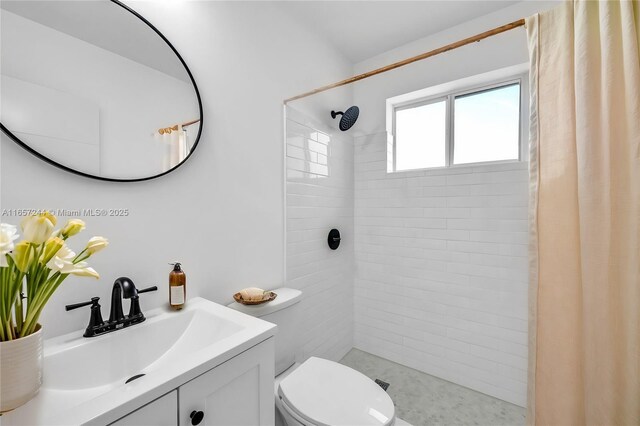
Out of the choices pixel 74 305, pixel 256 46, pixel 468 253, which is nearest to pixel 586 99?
pixel 468 253

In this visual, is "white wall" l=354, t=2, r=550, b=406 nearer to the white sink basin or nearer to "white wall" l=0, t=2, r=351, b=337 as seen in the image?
"white wall" l=0, t=2, r=351, b=337

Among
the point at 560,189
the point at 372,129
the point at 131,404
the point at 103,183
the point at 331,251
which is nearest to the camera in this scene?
the point at 131,404

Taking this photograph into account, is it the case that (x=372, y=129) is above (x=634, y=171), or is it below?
above

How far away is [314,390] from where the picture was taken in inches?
45.6

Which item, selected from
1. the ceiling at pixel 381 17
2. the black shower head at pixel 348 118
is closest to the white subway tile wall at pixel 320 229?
the black shower head at pixel 348 118

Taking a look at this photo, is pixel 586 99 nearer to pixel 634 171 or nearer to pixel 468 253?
pixel 634 171

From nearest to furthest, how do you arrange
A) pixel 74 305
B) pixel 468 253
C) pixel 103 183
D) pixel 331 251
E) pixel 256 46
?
pixel 74 305
pixel 103 183
pixel 256 46
pixel 468 253
pixel 331 251

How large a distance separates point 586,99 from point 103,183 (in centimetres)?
181

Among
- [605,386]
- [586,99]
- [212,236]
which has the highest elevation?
[586,99]

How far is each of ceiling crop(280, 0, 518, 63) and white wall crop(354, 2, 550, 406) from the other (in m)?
0.08

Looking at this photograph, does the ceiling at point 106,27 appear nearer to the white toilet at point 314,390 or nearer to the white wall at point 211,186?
the white wall at point 211,186

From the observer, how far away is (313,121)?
6.19 feet

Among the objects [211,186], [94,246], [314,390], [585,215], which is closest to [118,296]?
[94,246]

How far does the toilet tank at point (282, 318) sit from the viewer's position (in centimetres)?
122
